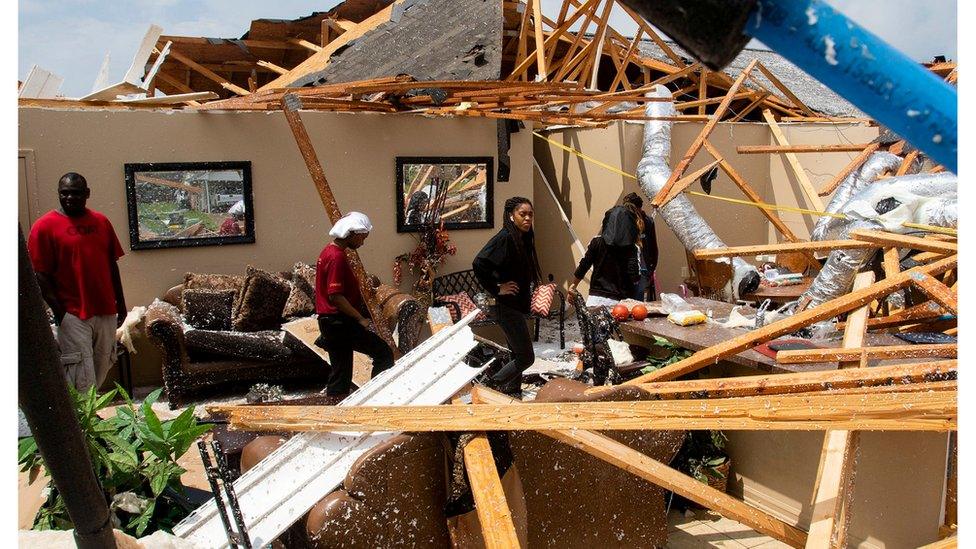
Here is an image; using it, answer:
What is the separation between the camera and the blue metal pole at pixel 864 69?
675mm

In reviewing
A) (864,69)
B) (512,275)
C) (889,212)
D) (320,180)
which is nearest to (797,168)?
(889,212)

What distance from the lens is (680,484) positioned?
2883 millimetres

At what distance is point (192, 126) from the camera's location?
26.0ft

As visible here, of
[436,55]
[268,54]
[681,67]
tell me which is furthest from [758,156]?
[268,54]

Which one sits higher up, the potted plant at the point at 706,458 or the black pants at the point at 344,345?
the black pants at the point at 344,345

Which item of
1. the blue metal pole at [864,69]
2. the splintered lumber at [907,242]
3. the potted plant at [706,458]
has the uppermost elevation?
the blue metal pole at [864,69]

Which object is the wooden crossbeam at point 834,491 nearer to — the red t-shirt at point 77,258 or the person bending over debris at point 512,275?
the person bending over debris at point 512,275

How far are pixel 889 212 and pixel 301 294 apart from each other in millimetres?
5796

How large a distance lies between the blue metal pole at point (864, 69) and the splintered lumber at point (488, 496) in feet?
6.40

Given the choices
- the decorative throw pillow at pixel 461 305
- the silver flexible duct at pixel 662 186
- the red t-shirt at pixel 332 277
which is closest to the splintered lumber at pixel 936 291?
the red t-shirt at pixel 332 277

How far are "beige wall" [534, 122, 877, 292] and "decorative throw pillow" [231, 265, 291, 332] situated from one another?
178 inches

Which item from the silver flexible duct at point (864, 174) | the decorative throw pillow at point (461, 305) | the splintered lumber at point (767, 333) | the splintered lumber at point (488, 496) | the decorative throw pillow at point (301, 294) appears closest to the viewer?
the splintered lumber at point (488, 496)

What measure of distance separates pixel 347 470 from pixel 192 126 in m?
6.35

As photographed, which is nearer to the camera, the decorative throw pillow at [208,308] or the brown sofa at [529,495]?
the brown sofa at [529,495]
